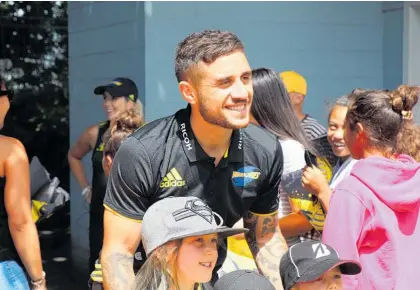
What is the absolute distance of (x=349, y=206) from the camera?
112 inches

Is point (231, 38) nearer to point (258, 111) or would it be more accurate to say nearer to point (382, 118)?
point (382, 118)

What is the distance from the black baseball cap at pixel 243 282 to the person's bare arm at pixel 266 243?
700 mm

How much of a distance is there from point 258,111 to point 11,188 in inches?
46.9

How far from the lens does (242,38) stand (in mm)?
6277

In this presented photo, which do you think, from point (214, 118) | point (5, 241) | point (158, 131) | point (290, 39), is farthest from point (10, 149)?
point (290, 39)

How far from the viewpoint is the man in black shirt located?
9.21 feet

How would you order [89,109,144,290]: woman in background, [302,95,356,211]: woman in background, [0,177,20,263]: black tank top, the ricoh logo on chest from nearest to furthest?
the ricoh logo on chest, [0,177,20,263]: black tank top, [302,95,356,211]: woman in background, [89,109,144,290]: woman in background

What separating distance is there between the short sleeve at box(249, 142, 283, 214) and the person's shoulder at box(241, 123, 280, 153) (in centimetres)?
2

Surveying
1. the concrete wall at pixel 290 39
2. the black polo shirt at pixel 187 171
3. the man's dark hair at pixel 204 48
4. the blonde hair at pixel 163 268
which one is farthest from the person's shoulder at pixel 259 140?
the concrete wall at pixel 290 39

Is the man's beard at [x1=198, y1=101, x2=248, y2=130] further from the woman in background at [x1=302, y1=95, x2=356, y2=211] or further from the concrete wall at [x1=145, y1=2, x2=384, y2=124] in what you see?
the concrete wall at [x1=145, y1=2, x2=384, y2=124]

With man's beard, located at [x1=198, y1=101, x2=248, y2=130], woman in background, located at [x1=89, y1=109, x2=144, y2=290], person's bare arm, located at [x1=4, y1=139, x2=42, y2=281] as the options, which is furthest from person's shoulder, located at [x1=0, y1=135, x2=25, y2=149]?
man's beard, located at [x1=198, y1=101, x2=248, y2=130]

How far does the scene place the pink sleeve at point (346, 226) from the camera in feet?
9.23

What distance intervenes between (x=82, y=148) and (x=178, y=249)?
3.59m

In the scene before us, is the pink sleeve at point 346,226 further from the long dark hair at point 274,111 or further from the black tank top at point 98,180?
the black tank top at point 98,180
